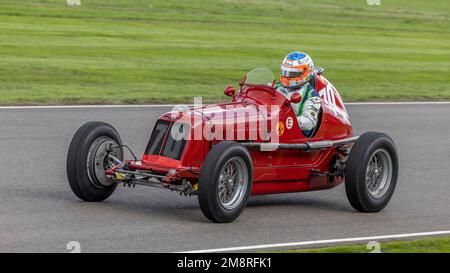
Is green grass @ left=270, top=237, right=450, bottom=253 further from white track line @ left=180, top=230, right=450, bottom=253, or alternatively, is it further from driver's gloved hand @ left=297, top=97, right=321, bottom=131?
driver's gloved hand @ left=297, top=97, right=321, bottom=131

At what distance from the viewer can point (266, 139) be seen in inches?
404

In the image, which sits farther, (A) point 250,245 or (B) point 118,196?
(B) point 118,196

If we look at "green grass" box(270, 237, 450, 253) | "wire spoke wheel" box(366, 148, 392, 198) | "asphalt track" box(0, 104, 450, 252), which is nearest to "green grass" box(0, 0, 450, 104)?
"asphalt track" box(0, 104, 450, 252)

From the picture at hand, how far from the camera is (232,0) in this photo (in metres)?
41.3

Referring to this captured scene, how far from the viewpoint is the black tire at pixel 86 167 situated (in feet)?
33.2

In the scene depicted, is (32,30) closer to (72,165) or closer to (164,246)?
(72,165)

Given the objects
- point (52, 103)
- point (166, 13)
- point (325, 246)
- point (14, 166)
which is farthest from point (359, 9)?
point (325, 246)

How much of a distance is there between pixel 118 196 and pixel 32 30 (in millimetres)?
18377

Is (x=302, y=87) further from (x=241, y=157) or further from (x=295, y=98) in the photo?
(x=241, y=157)

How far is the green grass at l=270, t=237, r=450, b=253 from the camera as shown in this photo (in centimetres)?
859

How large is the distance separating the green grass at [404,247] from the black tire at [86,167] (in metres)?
2.45

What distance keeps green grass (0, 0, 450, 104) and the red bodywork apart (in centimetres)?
769

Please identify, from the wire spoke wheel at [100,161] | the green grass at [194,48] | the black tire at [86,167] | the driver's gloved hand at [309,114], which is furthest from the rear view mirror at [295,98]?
the green grass at [194,48]
